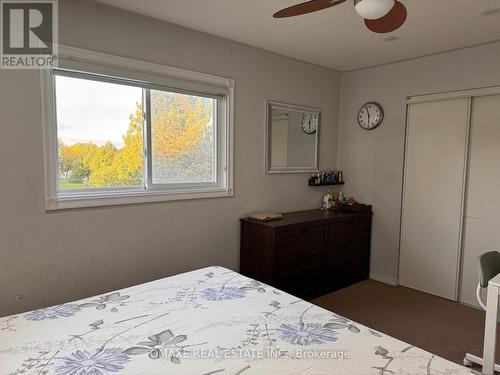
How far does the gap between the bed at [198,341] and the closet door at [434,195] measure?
93.8 inches

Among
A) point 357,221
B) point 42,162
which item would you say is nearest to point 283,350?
point 42,162

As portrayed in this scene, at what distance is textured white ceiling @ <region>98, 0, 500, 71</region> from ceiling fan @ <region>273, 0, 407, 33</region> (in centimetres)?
57

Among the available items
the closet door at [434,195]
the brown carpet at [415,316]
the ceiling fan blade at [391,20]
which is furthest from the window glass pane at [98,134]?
the closet door at [434,195]

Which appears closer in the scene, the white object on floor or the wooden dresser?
the white object on floor

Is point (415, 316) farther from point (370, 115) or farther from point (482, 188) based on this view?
point (370, 115)

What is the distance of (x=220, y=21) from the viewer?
264 cm

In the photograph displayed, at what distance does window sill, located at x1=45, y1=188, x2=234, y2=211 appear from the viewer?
2293 millimetres

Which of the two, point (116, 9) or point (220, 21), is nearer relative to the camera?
point (116, 9)

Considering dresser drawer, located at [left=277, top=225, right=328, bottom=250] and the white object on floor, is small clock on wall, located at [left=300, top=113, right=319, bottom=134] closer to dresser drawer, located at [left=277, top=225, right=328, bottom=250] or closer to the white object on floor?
dresser drawer, located at [left=277, top=225, right=328, bottom=250]

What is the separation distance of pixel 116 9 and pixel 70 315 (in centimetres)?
208

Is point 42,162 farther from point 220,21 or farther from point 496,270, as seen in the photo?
point 496,270

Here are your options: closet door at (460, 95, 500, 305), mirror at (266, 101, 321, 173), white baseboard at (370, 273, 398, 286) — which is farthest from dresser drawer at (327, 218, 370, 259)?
closet door at (460, 95, 500, 305)

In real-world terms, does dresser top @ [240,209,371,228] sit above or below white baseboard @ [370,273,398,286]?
above

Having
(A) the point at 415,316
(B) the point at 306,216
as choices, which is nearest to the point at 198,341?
(B) the point at 306,216
